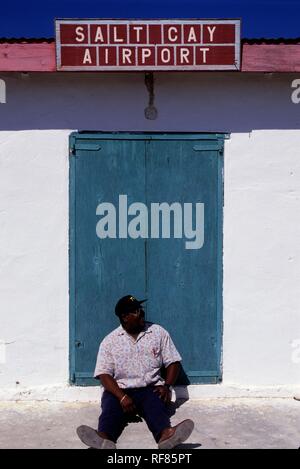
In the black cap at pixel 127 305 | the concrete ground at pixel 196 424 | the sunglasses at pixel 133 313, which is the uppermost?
the black cap at pixel 127 305

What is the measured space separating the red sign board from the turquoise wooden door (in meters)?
0.61

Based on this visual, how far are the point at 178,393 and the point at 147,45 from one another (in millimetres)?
2932

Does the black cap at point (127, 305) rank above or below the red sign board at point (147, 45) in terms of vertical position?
below

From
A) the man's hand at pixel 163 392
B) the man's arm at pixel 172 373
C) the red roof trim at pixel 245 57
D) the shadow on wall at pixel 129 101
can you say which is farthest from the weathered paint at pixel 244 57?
the man's hand at pixel 163 392

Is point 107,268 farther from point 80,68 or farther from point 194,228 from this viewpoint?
point 80,68

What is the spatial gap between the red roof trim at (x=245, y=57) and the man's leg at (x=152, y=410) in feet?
8.77

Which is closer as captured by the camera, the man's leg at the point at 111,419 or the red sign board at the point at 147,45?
the man's leg at the point at 111,419

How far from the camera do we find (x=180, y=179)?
546 centimetres

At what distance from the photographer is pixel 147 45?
509 cm

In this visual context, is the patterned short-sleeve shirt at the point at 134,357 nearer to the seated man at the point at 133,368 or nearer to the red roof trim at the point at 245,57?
the seated man at the point at 133,368

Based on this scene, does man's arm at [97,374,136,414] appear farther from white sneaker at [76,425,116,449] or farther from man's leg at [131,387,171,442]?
white sneaker at [76,425,116,449]

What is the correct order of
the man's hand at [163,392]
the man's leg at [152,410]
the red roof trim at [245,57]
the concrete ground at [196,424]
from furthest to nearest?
the red roof trim at [245,57] < the man's hand at [163,392] < the concrete ground at [196,424] < the man's leg at [152,410]

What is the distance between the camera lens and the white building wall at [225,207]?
5449 millimetres

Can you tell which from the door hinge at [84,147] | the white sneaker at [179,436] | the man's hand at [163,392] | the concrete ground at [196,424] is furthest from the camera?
the door hinge at [84,147]
